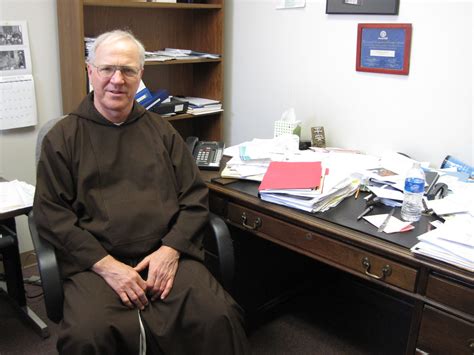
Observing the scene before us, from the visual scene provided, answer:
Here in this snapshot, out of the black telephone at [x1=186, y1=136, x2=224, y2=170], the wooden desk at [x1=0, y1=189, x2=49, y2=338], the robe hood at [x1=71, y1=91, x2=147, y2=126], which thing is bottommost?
the wooden desk at [x1=0, y1=189, x2=49, y2=338]

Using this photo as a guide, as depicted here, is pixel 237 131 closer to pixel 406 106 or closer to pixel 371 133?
pixel 371 133

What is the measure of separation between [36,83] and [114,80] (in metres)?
0.97

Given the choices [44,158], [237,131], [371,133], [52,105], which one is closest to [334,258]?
[371,133]

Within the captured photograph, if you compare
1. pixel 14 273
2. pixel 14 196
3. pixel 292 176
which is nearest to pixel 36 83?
pixel 14 196

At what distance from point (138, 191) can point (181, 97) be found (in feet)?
4.46

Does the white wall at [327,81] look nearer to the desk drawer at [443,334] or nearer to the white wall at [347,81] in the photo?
the white wall at [347,81]

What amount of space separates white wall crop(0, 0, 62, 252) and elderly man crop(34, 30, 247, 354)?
84 cm

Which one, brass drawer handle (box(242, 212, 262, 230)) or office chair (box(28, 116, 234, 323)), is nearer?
office chair (box(28, 116, 234, 323))

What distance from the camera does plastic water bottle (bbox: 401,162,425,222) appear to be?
1.53m

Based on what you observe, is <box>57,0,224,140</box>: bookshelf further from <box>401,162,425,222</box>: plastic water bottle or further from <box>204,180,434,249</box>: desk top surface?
<box>401,162,425,222</box>: plastic water bottle

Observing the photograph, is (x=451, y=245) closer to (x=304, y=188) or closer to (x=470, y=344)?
(x=470, y=344)

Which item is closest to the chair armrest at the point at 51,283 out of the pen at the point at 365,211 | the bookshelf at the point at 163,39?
the pen at the point at 365,211

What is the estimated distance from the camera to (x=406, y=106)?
2.08m

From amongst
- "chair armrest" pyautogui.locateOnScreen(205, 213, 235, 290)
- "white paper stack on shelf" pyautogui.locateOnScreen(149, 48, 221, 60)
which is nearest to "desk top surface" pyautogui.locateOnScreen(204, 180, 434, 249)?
"chair armrest" pyautogui.locateOnScreen(205, 213, 235, 290)
